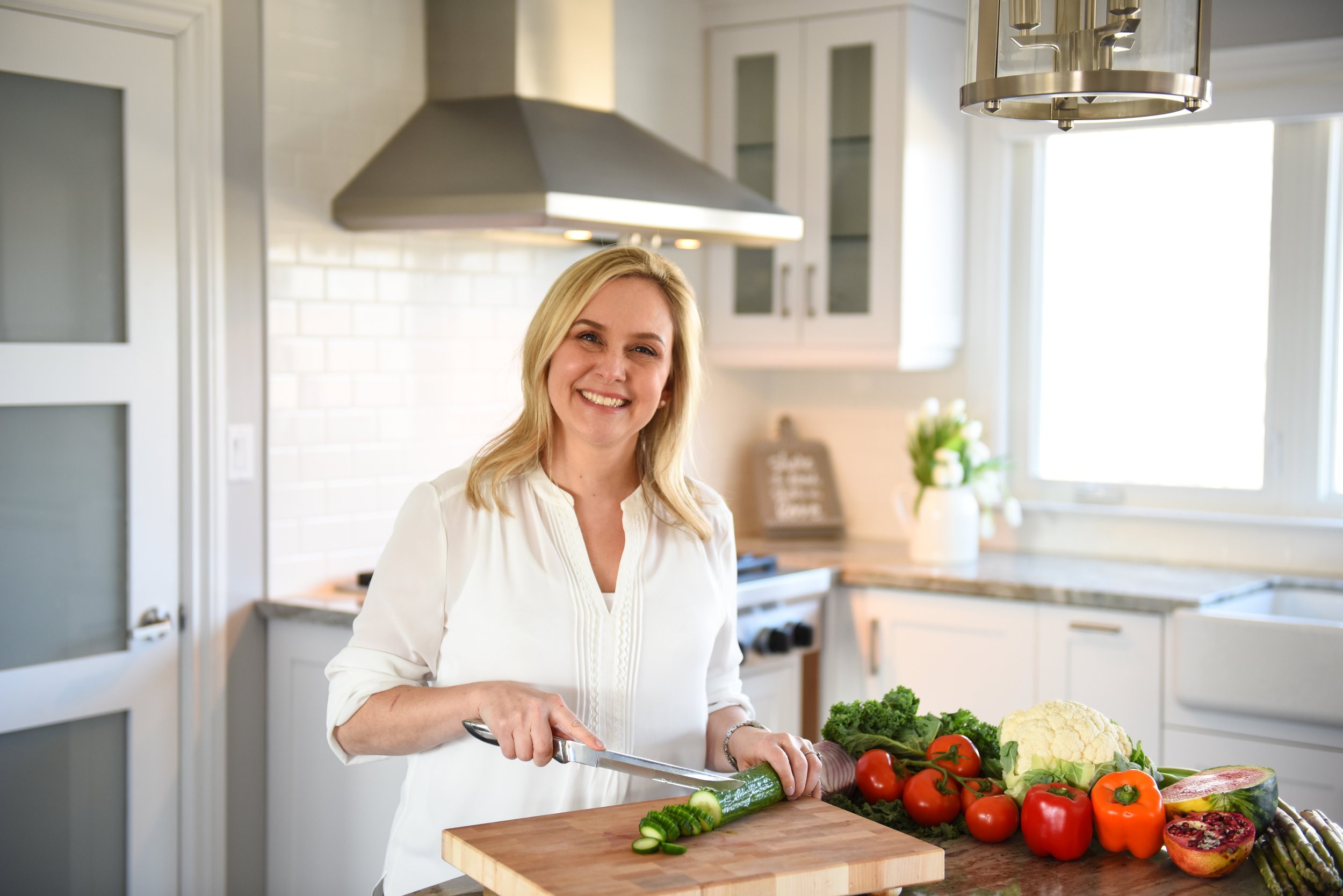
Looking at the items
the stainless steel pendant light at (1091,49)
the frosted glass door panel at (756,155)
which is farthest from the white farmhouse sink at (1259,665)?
the stainless steel pendant light at (1091,49)

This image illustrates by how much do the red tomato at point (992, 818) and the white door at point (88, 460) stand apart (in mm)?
1932

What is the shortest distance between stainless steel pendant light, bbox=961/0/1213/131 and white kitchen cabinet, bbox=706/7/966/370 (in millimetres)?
2348

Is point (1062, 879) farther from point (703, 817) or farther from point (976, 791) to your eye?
point (703, 817)

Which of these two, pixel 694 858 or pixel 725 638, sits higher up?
pixel 725 638

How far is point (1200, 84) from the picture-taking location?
135 centimetres

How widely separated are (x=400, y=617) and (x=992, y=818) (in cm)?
79

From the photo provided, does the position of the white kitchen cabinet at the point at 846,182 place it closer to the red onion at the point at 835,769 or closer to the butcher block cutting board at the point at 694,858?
the red onion at the point at 835,769

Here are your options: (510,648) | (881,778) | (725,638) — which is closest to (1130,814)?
(881,778)

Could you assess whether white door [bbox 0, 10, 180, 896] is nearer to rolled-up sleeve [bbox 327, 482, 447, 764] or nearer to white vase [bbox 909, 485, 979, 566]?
rolled-up sleeve [bbox 327, 482, 447, 764]

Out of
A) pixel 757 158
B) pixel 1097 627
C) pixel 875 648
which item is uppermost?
pixel 757 158

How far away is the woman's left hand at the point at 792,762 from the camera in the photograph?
5.33 feet

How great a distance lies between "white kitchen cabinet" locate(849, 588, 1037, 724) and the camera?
3.33 meters

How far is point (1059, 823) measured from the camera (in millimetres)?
1526

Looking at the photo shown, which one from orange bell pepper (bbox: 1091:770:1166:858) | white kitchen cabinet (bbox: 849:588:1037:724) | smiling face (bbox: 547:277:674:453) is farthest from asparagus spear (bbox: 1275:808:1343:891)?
white kitchen cabinet (bbox: 849:588:1037:724)
